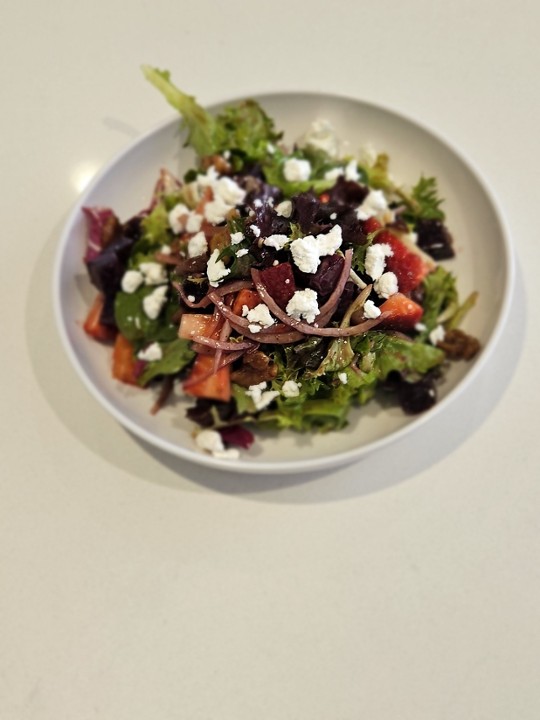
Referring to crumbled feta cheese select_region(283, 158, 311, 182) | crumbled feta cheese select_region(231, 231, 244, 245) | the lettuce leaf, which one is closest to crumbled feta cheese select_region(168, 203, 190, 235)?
the lettuce leaf

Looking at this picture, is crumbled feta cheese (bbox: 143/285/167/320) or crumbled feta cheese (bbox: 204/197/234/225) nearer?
crumbled feta cheese (bbox: 204/197/234/225)

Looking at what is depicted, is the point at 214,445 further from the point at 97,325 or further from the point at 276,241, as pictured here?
the point at 276,241

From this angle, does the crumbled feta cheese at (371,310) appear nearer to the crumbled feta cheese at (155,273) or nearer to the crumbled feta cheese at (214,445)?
the crumbled feta cheese at (214,445)

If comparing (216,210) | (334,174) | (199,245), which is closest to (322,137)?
(334,174)

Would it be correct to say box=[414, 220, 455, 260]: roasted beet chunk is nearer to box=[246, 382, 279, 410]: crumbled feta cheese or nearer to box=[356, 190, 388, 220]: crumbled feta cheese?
box=[356, 190, 388, 220]: crumbled feta cheese

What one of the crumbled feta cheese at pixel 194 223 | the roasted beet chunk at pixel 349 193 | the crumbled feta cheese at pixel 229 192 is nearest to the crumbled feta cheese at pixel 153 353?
the crumbled feta cheese at pixel 194 223

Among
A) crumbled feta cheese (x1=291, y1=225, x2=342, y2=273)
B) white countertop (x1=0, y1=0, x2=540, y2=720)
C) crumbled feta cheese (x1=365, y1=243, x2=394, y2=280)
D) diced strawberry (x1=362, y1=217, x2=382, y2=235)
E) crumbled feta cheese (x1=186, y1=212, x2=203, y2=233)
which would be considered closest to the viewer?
crumbled feta cheese (x1=291, y1=225, x2=342, y2=273)
